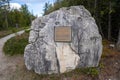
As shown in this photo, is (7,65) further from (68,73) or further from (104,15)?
(104,15)

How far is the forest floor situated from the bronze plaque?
129cm

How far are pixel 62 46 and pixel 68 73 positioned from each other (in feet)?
3.38

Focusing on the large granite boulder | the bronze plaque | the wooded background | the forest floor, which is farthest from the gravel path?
the wooded background

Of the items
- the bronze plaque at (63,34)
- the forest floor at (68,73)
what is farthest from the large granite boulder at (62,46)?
the forest floor at (68,73)

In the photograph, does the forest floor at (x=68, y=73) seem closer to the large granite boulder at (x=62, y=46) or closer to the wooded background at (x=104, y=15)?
the large granite boulder at (x=62, y=46)

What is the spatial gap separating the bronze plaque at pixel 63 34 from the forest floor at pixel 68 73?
4.22 feet

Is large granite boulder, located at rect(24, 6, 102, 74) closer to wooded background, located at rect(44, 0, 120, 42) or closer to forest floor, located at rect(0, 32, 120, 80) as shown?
forest floor, located at rect(0, 32, 120, 80)

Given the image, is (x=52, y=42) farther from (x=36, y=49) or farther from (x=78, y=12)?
(x=78, y=12)

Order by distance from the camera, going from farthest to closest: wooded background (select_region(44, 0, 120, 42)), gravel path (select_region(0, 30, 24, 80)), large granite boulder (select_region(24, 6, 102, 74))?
wooded background (select_region(44, 0, 120, 42)) < gravel path (select_region(0, 30, 24, 80)) < large granite boulder (select_region(24, 6, 102, 74))

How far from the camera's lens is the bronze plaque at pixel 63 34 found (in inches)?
291

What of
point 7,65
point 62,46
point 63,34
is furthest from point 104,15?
point 7,65

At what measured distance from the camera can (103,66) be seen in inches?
315

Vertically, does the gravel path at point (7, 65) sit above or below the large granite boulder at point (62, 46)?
below

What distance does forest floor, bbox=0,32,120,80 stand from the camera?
741 centimetres
